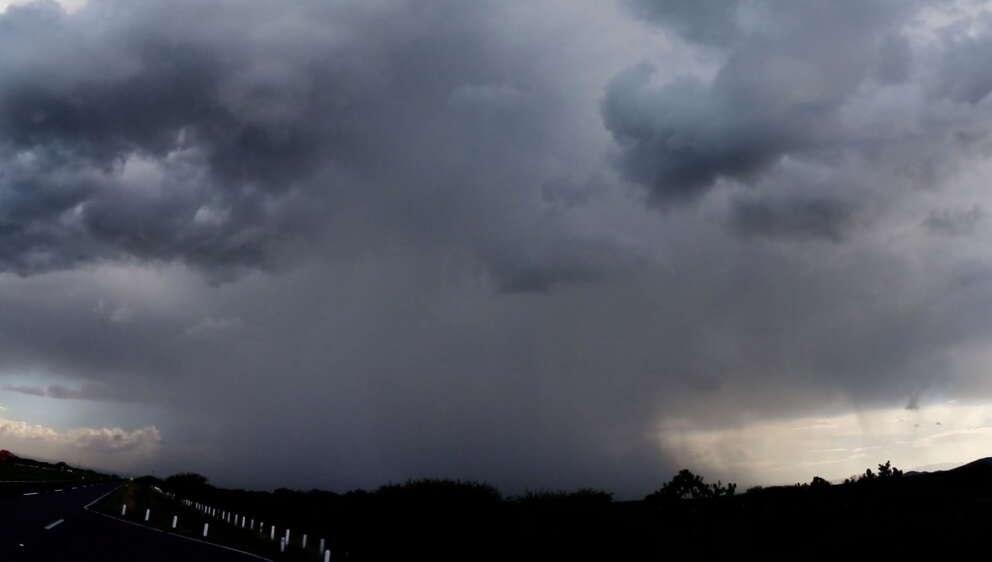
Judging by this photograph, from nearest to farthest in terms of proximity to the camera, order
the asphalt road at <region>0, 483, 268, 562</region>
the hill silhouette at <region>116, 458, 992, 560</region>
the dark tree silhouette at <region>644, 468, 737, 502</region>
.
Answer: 1. the asphalt road at <region>0, 483, 268, 562</region>
2. the hill silhouette at <region>116, 458, 992, 560</region>
3. the dark tree silhouette at <region>644, 468, 737, 502</region>

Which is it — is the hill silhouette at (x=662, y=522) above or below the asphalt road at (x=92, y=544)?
above

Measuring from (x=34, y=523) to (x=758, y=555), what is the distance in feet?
109

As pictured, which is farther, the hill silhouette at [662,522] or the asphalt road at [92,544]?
the hill silhouette at [662,522]

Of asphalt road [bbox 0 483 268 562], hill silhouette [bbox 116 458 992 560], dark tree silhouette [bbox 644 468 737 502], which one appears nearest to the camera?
asphalt road [bbox 0 483 268 562]

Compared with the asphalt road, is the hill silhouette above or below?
above

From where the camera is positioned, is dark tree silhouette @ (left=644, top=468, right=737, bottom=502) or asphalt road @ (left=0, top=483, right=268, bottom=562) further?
dark tree silhouette @ (left=644, top=468, right=737, bottom=502)

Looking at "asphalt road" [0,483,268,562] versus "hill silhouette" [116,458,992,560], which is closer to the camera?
"asphalt road" [0,483,268,562]

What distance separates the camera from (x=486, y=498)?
31734 millimetres

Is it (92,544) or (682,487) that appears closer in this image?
(92,544)

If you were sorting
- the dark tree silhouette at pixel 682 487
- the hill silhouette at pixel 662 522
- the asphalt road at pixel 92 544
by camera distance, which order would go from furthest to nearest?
the dark tree silhouette at pixel 682 487 → the hill silhouette at pixel 662 522 → the asphalt road at pixel 92 544

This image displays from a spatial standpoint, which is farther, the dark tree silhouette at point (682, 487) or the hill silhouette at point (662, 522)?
the dark tree silhouette at point (682, 487)

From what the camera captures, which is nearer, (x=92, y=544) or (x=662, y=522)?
(x=92, y=544)

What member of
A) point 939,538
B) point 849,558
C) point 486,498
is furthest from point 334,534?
point 939,538

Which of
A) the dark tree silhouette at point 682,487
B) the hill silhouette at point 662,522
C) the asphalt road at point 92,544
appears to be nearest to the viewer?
the asphalt road at point 92,544
